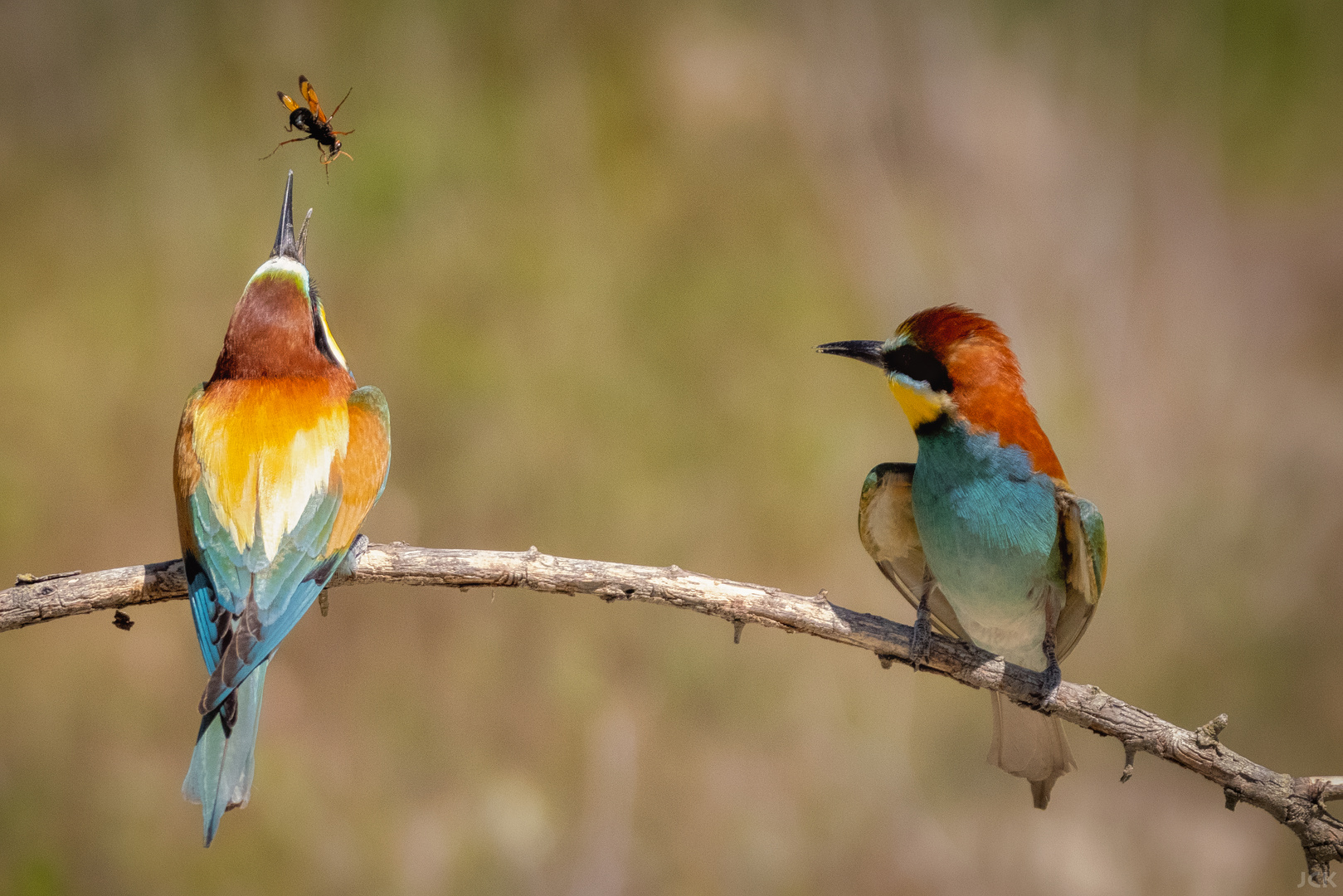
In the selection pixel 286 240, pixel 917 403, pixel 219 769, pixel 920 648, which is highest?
pixel 286 240

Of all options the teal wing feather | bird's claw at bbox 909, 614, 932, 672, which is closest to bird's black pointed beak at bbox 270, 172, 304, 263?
the teal wing feather

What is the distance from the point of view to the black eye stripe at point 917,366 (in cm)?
130

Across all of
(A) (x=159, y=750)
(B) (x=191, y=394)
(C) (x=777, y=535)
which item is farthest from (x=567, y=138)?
(A) (x=159, y=750)

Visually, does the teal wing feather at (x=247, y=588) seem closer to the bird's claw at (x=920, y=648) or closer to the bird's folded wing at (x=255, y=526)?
the bird's folded wing at (x=255, y=526)

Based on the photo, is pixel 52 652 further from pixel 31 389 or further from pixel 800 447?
pixel 800 447

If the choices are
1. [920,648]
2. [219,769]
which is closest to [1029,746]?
[920,648]

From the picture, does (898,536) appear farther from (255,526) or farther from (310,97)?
(310,97)

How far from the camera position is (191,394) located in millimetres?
1276

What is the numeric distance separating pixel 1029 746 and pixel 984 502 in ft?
1.31

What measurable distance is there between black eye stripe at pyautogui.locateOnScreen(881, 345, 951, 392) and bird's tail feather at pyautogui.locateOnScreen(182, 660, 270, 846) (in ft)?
2.89

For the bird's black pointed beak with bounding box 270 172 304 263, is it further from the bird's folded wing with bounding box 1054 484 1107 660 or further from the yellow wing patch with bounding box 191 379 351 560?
the bird's folded wing with bounding box 1054 484 1107 660

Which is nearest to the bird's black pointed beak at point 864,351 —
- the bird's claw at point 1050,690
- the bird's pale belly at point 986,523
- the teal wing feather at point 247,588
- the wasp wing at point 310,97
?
the bird's pale belly at point 986,523

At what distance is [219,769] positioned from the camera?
1.08m

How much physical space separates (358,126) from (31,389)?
0.85 metres
